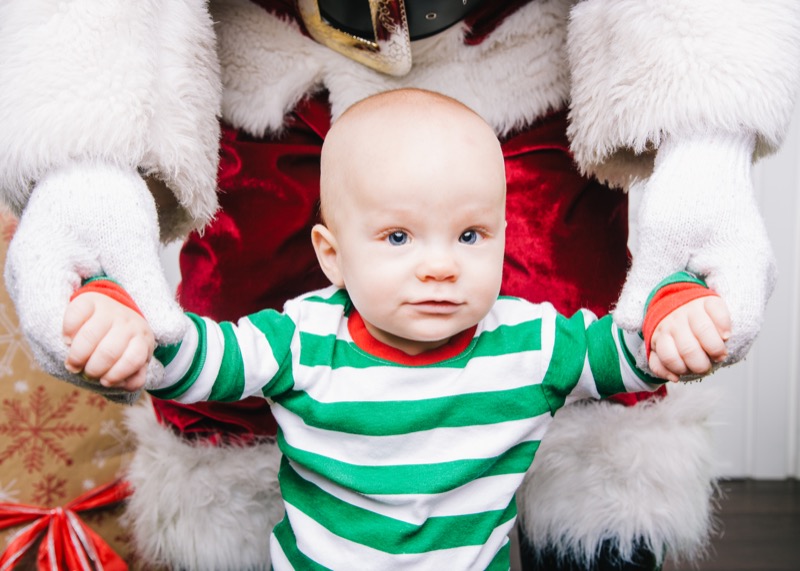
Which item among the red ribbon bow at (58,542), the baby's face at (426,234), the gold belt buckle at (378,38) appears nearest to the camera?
the baby's face at (426,234)

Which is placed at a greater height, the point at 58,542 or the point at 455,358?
the point at 455,358

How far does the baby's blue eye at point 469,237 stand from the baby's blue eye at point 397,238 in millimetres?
45

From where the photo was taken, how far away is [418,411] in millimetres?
683

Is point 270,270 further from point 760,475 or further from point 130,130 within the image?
point 760,475

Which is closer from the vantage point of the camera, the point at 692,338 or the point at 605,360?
the point at 692,338

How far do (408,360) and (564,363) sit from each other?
130mm

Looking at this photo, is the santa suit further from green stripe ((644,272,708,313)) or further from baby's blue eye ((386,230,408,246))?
baby's blue eye ((386,230,408,246))

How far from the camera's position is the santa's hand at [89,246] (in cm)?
60

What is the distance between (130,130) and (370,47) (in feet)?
0.87

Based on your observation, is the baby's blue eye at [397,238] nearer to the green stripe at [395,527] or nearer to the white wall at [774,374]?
the green stripe at [395,527]

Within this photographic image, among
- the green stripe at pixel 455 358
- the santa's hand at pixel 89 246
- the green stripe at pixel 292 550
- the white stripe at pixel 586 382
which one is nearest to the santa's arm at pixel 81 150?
the santa's hand at pixel 89 246

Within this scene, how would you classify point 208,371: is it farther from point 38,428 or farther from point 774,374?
point 774,374

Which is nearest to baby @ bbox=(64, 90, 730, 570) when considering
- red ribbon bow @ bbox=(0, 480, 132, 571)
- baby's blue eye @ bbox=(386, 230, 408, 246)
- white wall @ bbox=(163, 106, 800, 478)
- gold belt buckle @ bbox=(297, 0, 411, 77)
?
baby's blue eye @ bbox=(386, 230, 408, 246)

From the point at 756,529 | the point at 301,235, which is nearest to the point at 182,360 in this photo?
the point at 301,235
